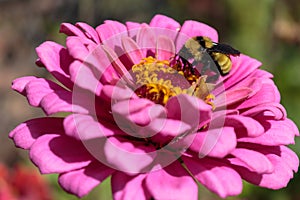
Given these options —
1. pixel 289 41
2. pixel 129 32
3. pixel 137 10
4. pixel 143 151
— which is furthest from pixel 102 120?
pixel 137 10

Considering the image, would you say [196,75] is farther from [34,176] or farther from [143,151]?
[34,176]

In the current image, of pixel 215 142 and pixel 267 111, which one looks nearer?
pixel 215 142

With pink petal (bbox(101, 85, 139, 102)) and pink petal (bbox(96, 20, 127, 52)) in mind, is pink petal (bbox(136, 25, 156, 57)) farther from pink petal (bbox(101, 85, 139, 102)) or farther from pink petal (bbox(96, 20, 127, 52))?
pink petal (bbox(101, 85, 139, 102))

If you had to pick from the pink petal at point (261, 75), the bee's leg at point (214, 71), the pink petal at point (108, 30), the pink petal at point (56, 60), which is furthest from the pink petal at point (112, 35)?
the pink petal at point (261, 75)

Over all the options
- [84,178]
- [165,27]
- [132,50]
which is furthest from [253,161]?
[165,27]

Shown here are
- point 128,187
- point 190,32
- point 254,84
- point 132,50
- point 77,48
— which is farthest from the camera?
point 190,32

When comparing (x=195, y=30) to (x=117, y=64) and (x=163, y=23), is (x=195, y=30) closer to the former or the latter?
(x=163, y=23)
